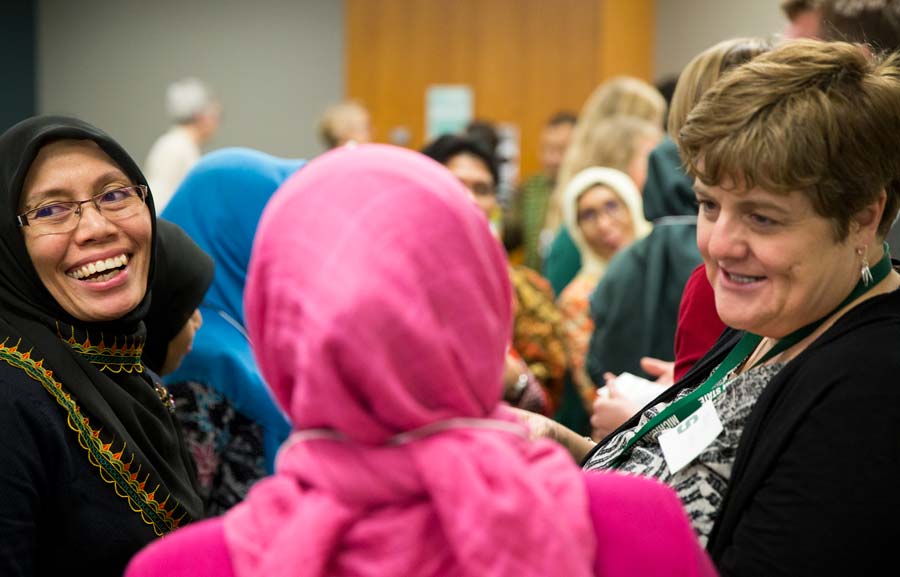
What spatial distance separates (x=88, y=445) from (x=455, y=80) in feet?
22.4

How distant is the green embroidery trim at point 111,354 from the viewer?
6.27ft

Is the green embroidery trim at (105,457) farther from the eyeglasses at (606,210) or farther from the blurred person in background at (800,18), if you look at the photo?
the eyeglasses at (606,210)

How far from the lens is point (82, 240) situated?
193 centimetres

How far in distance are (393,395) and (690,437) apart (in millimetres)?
652

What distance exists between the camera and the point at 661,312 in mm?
3102

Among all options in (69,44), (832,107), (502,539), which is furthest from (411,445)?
(69,44)

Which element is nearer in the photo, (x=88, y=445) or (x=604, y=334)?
(x=88, y=445)

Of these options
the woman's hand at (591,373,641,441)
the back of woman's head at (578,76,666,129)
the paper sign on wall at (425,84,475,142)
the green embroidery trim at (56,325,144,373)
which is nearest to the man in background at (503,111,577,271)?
the back of woman's head at (578,76,666,129)

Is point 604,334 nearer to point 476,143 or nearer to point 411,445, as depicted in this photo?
point 476,143

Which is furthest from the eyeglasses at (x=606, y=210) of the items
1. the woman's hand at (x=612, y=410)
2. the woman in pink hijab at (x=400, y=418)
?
the woman in pink hijab at (x=400, y=418)

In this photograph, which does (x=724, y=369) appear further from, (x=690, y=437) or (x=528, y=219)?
(x=528, y=219)

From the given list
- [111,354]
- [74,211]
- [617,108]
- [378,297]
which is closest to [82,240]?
[74,211]

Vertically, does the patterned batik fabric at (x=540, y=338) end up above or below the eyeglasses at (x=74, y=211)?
below

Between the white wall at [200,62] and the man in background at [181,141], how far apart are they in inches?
58.6
